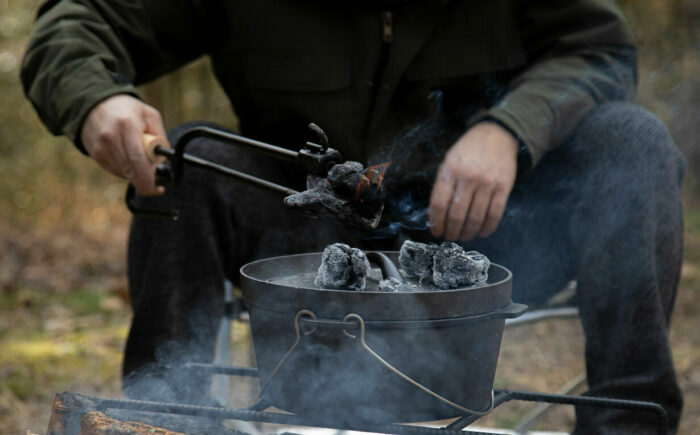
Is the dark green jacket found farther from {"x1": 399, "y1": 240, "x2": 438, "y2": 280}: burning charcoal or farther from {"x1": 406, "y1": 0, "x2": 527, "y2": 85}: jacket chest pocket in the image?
{"x1": 399, "y1": 240, "x2": 438, "y2": 280}: burning charcoal

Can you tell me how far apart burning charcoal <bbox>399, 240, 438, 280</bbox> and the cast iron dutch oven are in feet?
0.55

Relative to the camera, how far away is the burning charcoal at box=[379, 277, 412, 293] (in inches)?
45.0

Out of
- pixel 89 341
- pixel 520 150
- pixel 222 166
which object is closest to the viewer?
pixel 222 166

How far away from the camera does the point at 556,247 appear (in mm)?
1787

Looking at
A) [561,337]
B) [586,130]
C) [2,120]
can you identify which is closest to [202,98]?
[2,120]

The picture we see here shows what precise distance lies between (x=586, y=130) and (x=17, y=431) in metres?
2.04

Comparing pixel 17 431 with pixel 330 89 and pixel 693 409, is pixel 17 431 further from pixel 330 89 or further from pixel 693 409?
pixel 693 409

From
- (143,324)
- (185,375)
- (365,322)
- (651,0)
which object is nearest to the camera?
(365,322)

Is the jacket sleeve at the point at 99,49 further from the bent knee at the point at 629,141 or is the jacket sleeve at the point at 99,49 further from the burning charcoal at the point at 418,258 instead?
the bent knee at the point at 629,141

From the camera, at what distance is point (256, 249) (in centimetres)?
189

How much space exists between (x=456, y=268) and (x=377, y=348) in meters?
0.22

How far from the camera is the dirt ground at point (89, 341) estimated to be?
246 cm

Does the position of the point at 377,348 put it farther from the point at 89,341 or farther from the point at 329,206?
the point at 89,341

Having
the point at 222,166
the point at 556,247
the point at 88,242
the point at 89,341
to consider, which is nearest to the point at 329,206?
the point at 222,166
